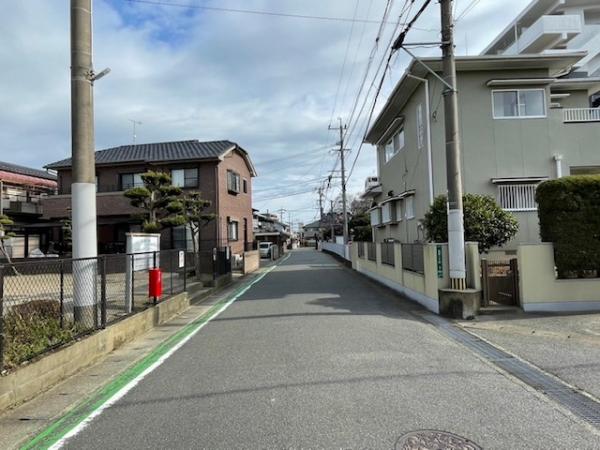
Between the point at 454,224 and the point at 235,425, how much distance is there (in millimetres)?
7259

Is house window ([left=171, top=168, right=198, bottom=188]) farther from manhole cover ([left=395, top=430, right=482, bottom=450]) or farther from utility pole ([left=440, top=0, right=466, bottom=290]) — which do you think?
manhole cover ([left=395, top=430, right=482, bottom=450])

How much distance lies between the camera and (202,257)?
1722 cm

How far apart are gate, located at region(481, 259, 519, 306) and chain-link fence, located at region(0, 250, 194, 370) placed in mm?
7676

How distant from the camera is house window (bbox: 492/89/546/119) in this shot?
17391 mm

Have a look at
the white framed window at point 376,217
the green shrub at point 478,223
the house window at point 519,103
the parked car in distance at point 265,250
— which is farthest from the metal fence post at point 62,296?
the parked car in distance at point 265,250

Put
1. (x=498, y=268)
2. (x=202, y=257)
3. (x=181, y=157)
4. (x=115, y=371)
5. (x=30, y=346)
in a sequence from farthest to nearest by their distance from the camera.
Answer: (x=181, y=157) → (x=202, y=257) → (x=498, y=268) → (x=115, y=371) → (x=30, y=346)

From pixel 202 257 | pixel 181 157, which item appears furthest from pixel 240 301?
pixel 181 157

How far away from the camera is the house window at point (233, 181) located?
30.2m

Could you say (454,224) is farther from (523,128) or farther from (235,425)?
(523,128)

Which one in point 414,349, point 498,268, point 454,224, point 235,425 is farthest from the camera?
point 498,268

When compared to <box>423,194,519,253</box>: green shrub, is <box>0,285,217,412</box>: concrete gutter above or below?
below

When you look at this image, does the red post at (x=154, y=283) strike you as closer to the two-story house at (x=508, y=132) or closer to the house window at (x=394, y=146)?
the two-story house at (x=508, y=132)

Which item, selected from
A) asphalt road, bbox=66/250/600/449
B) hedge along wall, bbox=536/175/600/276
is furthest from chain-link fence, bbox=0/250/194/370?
hedge along wall, bbox=536/175/600/276

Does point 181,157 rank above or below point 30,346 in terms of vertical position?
above
